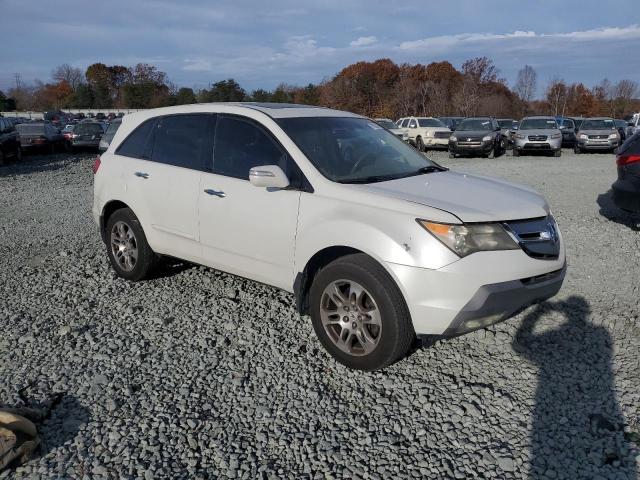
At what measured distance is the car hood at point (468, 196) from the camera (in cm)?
345

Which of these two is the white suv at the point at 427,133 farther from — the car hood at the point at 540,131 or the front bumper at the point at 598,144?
the front bumper at the point at 598,144

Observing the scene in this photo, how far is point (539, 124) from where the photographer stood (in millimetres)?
23406

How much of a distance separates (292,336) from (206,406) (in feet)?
3.62

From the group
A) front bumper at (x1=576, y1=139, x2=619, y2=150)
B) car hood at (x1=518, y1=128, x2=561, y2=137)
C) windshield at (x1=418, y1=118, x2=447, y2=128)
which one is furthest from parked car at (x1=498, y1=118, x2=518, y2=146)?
car hood at (x1=518, y1=128, x2=561, y2=137)

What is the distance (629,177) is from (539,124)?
17.4 meters

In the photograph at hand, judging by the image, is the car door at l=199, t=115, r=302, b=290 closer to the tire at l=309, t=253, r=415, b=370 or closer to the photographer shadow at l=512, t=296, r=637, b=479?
the tire at l=309, t=253, r=415, b=370

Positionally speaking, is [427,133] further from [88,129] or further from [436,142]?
[88,129]

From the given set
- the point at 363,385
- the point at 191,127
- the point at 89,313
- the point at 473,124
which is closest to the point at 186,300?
the point at 89,313

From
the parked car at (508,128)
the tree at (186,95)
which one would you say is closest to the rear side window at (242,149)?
the parked car at (508,128)

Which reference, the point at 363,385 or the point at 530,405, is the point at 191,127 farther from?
the point at 530,405

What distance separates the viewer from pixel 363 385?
352 cm

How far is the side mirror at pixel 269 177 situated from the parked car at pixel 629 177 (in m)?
5.55

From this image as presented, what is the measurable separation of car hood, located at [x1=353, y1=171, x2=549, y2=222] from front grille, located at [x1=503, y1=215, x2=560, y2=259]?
5 centimetres

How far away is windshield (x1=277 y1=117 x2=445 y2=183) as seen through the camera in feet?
13.4
